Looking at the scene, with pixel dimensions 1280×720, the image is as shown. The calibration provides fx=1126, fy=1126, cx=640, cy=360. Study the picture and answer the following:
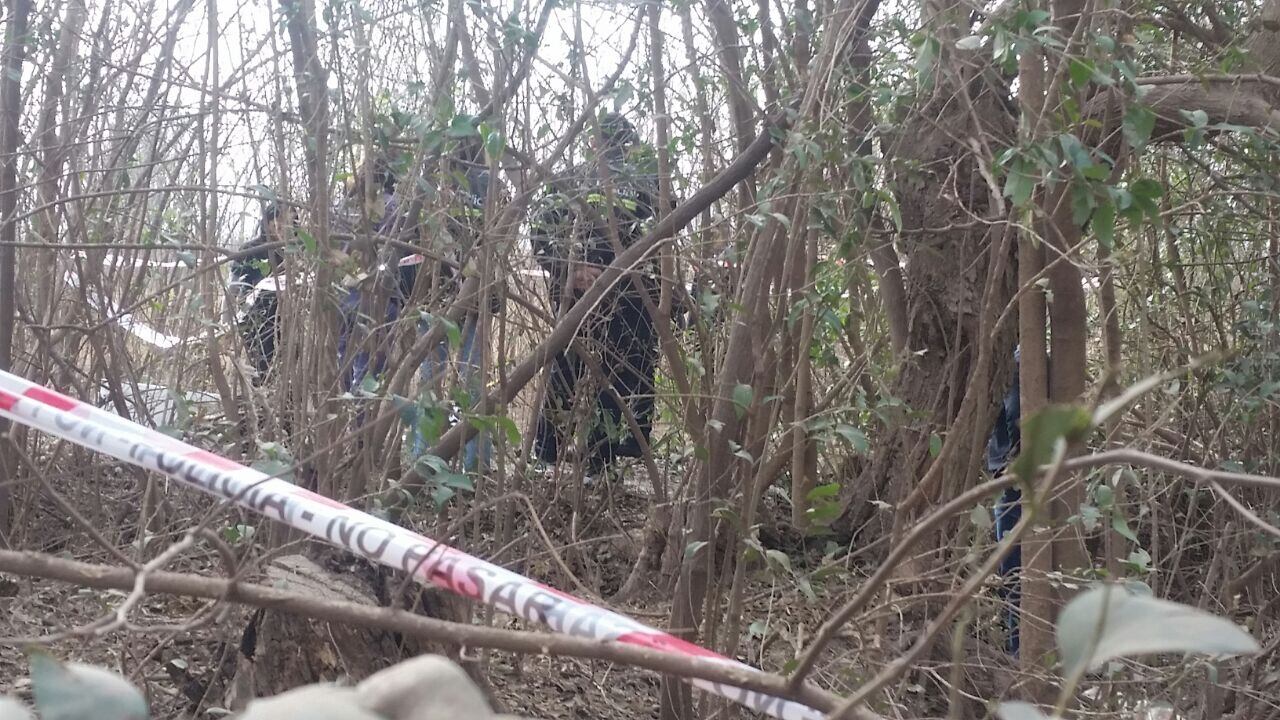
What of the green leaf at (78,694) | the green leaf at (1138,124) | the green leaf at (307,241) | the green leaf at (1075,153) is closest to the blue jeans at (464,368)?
the green leaf at (307,241)

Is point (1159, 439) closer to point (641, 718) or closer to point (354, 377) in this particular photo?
point (641, 718)

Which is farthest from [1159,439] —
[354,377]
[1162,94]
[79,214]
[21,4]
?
[21,4]

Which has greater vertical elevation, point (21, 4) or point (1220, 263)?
point (21, 4)

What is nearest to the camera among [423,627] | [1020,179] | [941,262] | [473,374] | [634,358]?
[423,627]

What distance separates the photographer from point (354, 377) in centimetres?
329

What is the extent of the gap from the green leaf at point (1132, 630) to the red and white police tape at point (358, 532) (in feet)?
1.82

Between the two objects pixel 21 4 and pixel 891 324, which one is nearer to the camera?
pixel 21 4

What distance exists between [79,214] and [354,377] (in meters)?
1.03

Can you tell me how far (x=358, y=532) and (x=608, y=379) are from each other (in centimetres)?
225

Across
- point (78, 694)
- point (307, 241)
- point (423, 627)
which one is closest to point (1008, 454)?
point (307, 241)

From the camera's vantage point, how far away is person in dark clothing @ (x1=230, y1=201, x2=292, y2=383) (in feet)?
10.4

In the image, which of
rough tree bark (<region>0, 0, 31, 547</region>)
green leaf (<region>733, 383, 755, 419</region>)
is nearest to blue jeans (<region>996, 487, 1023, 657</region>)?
green leaf (<region>733, 383, 755, 419</region>)

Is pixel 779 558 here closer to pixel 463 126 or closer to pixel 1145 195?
pixel 1145 195

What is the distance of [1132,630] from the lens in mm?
691
